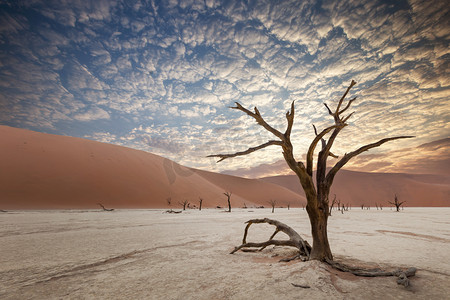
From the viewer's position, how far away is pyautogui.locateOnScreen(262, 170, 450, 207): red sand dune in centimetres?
6856

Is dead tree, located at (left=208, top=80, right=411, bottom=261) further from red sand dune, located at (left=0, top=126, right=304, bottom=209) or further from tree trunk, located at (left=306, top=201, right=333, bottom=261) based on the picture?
red sand dune, located at (left=0, top=126, right=304, bottom=209)

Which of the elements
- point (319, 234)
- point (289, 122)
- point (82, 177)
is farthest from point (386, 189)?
point (289, 122)

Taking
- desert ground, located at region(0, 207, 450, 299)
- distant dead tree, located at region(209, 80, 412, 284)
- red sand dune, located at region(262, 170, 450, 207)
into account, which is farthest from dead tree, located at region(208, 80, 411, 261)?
red sand dune, located at region(262, 170, 450, 207)

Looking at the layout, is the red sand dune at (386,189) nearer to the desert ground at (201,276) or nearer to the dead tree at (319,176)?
the desert ground at (201,276)

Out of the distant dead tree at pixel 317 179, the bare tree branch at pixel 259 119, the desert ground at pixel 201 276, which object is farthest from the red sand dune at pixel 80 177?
the distant dead tree at pixel 317 179

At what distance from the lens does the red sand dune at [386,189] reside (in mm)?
68562

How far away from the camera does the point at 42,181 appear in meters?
26.3

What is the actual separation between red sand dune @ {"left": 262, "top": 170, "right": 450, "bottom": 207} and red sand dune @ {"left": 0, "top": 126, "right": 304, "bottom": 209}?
5945 centimetres

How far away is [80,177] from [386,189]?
99.5 m

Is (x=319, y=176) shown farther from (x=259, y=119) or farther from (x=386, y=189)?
(x=386, y=189)

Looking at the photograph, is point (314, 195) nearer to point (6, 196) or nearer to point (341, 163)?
point (341, 163)

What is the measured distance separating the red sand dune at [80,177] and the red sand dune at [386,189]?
195ft

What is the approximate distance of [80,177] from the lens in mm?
30094

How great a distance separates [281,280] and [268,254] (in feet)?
5.65
